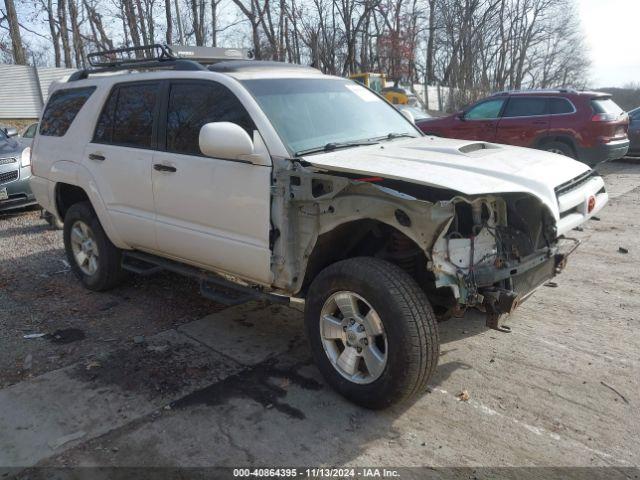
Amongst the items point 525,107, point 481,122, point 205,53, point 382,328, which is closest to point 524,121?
point 525,107

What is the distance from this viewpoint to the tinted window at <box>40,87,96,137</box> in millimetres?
5051

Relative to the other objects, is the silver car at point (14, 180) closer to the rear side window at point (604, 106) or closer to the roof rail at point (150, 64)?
the roof rail at point (150, 64)

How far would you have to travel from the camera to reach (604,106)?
10.4 metres

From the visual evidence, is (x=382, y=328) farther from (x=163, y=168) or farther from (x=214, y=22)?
(x=214, y=22)

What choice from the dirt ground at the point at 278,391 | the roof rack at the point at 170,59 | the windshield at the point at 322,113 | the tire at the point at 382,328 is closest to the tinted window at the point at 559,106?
the dirt ground at the point at 278,391

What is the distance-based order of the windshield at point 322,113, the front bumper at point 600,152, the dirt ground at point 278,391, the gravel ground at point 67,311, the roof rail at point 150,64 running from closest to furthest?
the dirt ground at point 278,391, the windshield at point 322,113, the gravel ground at point 67,311, the roof rail at point 150,64, the front bumper at point 600,152

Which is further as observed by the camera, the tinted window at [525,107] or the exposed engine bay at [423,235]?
the tinted window at [525,107]

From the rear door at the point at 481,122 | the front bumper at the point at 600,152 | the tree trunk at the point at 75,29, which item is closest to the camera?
the front bumper at the point at 600,152

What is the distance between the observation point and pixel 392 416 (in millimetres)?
3100

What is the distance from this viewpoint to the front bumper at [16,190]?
26.5 feet

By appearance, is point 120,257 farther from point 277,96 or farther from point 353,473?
point 353,473

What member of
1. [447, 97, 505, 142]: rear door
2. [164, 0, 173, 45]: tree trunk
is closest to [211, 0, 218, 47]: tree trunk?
[164, 0, 173, 45]: tree trunk

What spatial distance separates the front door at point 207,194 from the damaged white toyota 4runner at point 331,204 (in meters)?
0.01

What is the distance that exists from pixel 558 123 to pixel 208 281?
8.69m
